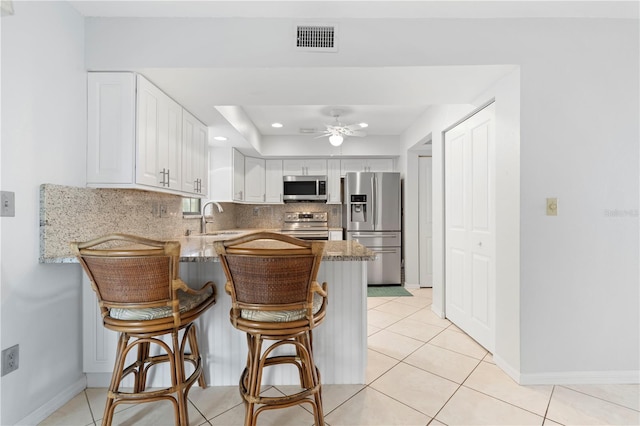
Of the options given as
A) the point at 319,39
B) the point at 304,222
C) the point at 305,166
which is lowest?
the point at 304,222

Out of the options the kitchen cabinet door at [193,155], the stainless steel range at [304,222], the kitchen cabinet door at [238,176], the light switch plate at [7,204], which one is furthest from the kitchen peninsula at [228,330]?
the stainless steel range at [304,222]

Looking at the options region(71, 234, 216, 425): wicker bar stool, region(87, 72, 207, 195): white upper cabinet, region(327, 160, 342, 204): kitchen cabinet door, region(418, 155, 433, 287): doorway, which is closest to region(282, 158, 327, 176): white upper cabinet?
region(327, 160, 342, 204): kitchen cabinet door

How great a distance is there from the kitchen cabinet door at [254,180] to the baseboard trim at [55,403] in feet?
9.93

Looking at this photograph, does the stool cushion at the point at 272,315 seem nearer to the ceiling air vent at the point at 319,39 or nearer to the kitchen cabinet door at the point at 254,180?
the ceiling air vent at the point at 319,39

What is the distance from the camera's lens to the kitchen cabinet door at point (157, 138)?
200 centimetres

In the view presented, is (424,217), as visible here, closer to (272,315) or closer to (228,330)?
(228,330)

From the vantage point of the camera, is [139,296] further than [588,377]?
No

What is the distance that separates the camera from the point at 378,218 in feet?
14.8

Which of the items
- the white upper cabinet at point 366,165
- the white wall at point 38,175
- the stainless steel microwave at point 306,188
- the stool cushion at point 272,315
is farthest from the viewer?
the white upper cabinet at point 366,165

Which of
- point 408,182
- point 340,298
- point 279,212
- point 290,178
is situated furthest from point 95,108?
point 408,182

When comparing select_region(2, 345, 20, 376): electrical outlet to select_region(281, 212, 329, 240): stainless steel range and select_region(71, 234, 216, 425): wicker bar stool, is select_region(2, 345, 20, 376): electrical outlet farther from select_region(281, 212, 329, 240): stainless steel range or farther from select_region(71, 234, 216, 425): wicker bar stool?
select_region(281, 212, 329, 240): stainless steel range

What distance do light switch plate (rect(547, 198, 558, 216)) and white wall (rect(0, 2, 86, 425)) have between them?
307 centimetres

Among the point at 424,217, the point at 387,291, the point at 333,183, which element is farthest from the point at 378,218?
the point at 387,291

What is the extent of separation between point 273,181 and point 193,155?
2.03m
